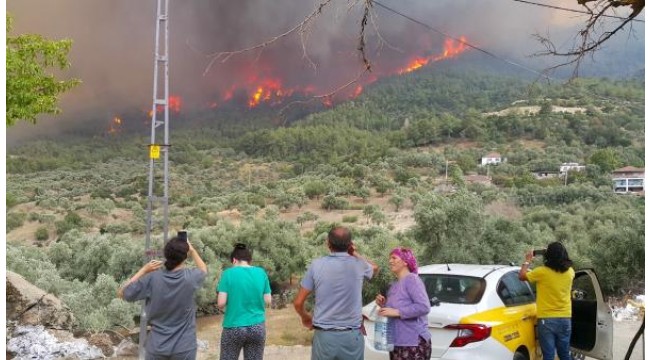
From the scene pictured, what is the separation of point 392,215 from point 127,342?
80.1 feet

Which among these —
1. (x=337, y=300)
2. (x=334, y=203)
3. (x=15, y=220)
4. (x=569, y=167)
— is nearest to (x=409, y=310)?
(x=337, y=300)

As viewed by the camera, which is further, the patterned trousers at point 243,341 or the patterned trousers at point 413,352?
the patterned trousers at point 243,341

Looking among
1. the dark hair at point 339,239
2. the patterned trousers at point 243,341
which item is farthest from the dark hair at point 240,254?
the dark hair at point 339,239

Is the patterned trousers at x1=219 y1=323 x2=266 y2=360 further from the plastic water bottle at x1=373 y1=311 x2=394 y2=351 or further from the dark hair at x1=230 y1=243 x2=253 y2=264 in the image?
the plastic water bottle at x1=373 y1=311 x2=394 y2=351

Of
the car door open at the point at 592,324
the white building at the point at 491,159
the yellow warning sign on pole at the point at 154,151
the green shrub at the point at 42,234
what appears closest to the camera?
the car door open at the point at 592,324

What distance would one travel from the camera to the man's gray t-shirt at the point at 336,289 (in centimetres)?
361

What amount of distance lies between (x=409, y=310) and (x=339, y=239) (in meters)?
0.56

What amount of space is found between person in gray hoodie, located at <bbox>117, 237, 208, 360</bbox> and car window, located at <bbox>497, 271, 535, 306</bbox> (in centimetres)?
244

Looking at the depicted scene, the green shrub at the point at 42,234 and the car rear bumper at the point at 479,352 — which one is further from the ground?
the car rear bumper at the point at 479,352

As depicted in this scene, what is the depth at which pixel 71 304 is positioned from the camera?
10.1 m

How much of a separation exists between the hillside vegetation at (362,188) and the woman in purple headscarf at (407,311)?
20.5ft

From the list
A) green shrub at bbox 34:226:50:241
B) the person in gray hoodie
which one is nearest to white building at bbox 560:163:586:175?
green shrub at bbox 34:226:50:241

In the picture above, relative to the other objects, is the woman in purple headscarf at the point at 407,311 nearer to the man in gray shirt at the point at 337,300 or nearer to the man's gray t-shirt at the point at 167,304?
the man in gray shirt at the point at 337,300

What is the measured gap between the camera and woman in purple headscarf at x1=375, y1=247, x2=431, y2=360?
373 cm
